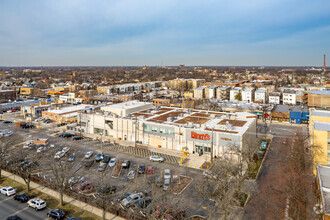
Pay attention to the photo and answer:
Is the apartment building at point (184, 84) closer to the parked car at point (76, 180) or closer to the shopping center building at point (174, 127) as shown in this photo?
the shopping center building at point (174, 127)

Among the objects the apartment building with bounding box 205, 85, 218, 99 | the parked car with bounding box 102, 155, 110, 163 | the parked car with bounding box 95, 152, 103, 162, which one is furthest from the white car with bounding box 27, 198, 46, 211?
the apartment building with bounding box 205, 85, 218, 99

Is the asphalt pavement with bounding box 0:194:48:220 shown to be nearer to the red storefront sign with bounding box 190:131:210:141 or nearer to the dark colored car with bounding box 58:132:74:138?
the red storefront sign with bounding box 190:131:210:141

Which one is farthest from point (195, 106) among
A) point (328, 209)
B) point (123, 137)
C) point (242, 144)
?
point (328, 209)

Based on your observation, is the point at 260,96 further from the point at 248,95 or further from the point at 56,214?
the point at 56,214

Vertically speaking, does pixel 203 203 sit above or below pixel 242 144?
below

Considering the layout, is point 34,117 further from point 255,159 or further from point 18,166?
point 255,159
